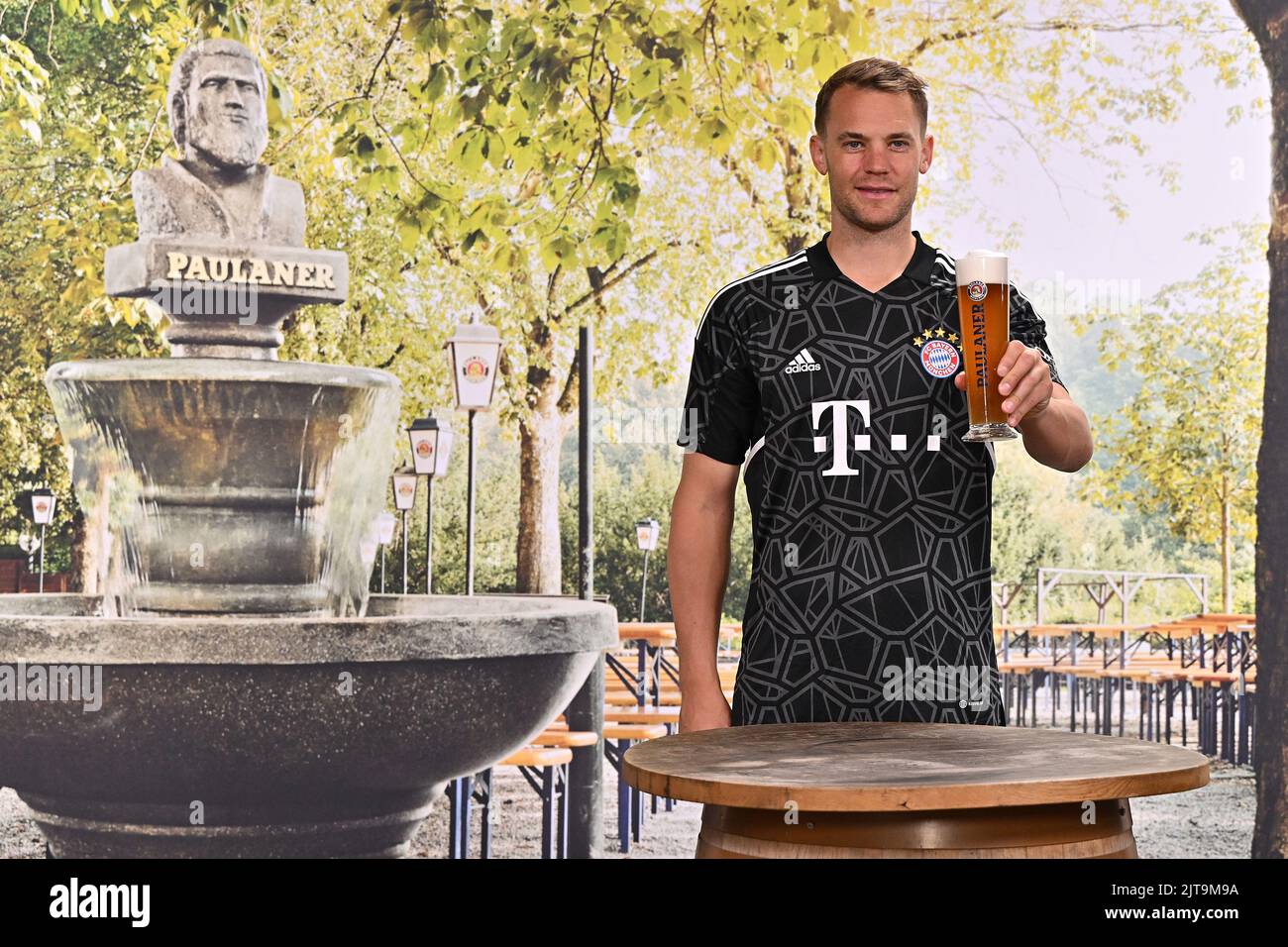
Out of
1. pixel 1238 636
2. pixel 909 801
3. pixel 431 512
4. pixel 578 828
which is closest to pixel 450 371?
pixel 431 512

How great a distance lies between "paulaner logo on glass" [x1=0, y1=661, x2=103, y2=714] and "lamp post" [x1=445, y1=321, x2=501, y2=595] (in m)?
2.15

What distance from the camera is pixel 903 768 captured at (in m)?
1.55

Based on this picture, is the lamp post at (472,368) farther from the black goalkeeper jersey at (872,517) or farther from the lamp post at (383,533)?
the black goalkeeper jersey at (872,517)

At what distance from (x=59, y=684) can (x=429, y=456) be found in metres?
2.37

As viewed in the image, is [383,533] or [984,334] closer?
[984,334]

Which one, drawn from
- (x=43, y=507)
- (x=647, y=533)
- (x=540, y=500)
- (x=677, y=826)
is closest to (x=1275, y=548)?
(x=647, y=533)

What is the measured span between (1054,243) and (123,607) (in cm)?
403

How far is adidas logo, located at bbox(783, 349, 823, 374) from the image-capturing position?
2033 mm

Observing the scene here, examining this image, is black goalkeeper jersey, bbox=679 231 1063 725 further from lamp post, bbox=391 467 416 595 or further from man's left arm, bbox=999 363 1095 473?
lamp post, bbox=391 467 416 595

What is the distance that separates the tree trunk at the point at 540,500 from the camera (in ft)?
19.1

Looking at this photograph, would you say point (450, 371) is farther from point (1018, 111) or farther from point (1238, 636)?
point (1238, 636)

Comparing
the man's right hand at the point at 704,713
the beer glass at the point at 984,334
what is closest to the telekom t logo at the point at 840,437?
the beer glass at the point at 984,334

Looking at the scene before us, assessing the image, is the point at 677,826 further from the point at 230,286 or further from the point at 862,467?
the point at 862,467

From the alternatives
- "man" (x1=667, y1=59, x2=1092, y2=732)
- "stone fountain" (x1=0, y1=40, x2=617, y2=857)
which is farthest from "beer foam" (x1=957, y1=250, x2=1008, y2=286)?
"stone fountain" (x1=0, y1=40, x2=617, y2=857)
